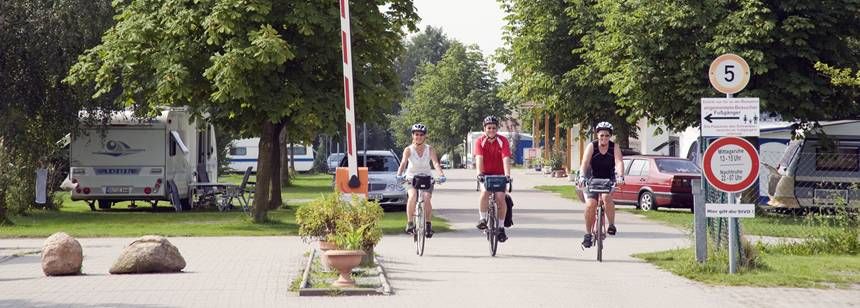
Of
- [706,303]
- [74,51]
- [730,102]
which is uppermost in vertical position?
[74,51]

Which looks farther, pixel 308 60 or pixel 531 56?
pixel 531 56

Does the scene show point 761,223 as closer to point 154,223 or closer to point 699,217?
point 154,223

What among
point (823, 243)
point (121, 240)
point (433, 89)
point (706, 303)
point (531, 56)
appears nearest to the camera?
point (706, 303)

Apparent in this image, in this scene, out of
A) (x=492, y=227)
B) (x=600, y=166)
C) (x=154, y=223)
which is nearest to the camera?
(x=600, y=166)

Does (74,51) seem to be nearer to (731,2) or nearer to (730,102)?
(731,2)

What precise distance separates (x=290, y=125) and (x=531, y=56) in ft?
58.5

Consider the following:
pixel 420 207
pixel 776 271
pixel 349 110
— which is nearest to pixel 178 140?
pixel 420 207

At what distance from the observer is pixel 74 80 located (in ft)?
87.7

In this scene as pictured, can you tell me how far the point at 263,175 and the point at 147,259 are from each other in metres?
11.8

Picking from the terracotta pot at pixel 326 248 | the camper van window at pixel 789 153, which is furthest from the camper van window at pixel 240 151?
the terracotta pot at pixel 326 248

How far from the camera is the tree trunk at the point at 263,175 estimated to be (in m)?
27.4

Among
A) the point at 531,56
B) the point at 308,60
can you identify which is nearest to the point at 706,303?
the point at 308,60

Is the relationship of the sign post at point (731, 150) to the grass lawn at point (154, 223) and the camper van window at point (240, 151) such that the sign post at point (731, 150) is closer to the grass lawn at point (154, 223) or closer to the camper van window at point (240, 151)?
the grass lawn at point (154, 223)

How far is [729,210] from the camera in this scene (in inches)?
590
